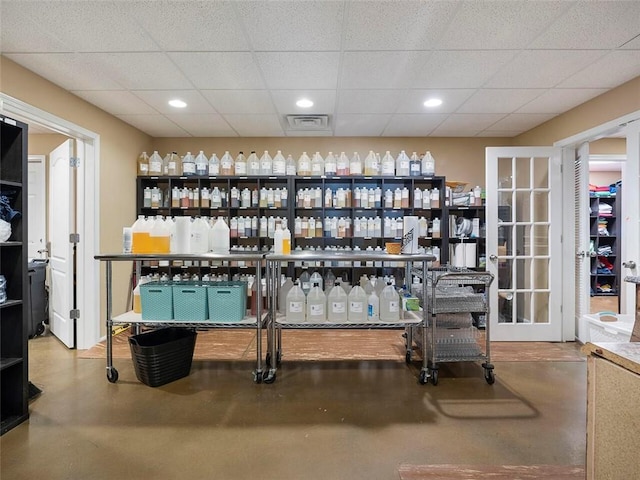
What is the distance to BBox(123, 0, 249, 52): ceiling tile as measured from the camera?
6.75 ft

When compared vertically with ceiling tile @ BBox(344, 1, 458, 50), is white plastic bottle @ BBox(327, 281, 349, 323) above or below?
below

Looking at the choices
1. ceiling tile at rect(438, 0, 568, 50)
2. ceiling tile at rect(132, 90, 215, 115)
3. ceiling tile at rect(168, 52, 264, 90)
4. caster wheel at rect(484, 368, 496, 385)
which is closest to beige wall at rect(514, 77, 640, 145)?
ceiling tile at rect(438, 0, 568, 50)

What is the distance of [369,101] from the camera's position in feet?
11.6

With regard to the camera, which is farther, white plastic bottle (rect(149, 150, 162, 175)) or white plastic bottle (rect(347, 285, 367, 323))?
white plastic bottle (rect(149, 150, 162, 175))

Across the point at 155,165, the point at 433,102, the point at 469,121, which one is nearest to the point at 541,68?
the point at 433,102

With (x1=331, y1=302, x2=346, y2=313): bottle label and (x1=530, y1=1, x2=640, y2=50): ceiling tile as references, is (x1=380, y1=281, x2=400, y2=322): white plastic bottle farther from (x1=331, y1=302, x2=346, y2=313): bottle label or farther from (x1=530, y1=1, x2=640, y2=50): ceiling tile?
(x1=530, y1=1, x2=640, y2=50): ceiling tile

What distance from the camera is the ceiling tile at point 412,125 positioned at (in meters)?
4.03

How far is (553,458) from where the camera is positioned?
187cm

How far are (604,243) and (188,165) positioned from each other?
733 cm

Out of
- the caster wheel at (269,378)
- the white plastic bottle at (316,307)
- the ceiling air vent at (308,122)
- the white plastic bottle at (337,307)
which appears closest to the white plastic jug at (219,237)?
the white plastic bottle at (316,307)

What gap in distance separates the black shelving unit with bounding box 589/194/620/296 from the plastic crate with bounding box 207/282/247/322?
21.4 ft

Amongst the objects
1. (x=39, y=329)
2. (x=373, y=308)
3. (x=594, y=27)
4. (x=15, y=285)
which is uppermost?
(x=594, y=27)

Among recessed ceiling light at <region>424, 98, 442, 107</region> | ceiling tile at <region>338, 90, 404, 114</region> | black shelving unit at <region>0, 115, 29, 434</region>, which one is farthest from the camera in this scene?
recessed ceiling light at <region>424, 98, 442, 107</region>

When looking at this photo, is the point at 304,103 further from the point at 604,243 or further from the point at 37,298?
the point at 604,243
